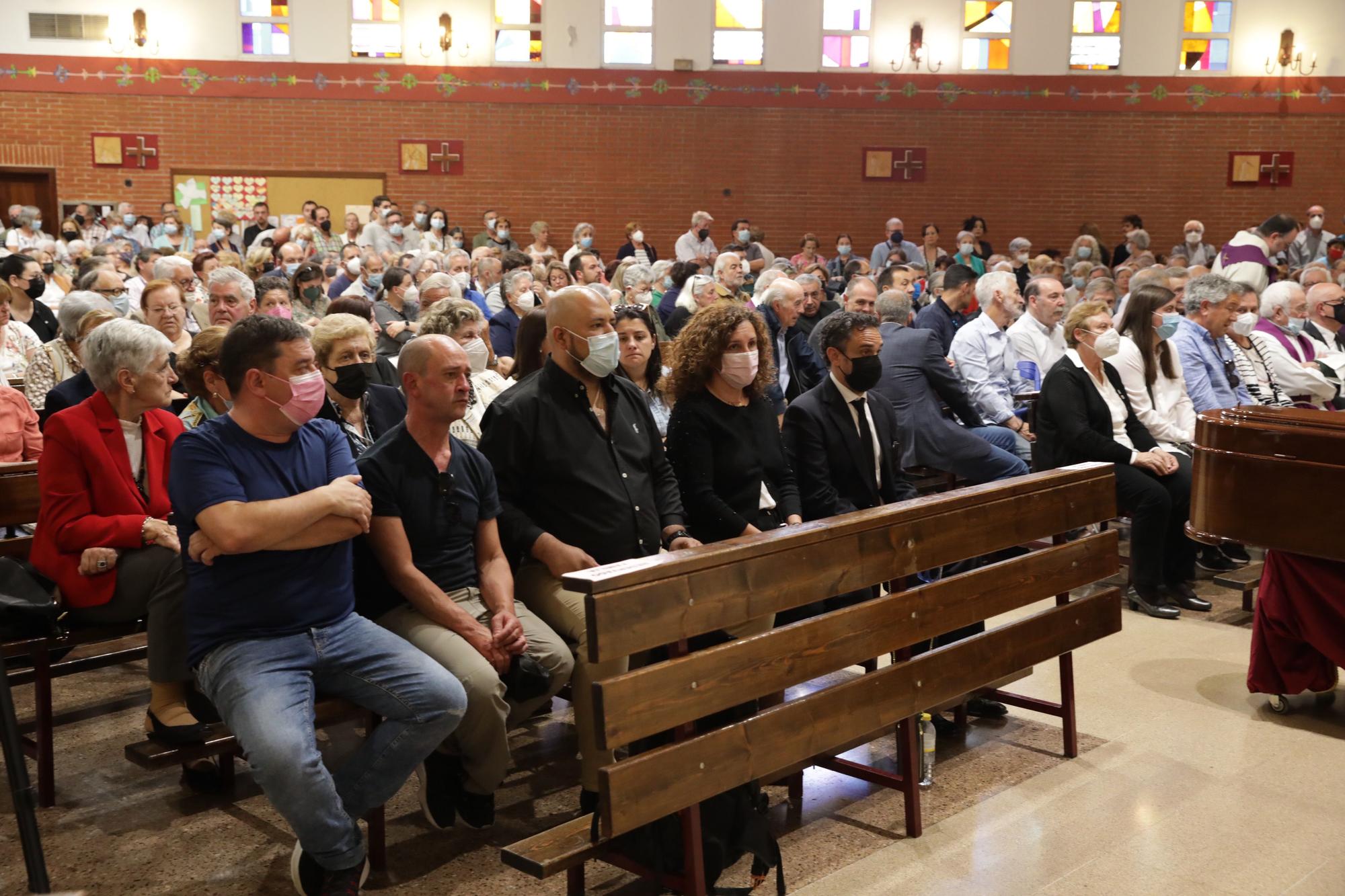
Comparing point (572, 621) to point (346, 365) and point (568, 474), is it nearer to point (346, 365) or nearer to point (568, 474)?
point (568, 474)

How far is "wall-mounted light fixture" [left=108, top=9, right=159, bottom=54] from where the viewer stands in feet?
55.4

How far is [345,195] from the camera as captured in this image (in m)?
17.9

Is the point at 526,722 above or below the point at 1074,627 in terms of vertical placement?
below

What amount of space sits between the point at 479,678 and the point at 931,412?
3861mm

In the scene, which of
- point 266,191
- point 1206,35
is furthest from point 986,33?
point 266,191

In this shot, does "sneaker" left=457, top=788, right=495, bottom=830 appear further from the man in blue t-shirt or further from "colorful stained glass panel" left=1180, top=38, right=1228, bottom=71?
"colorful stained glass panel" left=1180, top=38, right=1228, bottom=71

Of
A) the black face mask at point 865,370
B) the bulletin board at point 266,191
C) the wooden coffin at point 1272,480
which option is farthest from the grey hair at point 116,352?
the bulletin board at point 266,191

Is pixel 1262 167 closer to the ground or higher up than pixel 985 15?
closer to the ground

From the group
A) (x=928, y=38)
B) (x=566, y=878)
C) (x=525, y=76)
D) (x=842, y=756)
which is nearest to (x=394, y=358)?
(x=842, y=756)

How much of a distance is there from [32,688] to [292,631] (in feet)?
7.55

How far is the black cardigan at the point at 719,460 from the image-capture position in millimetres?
4332

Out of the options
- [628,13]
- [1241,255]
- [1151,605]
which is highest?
[628,13]

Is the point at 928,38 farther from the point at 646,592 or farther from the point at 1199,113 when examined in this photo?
the point at 646,592

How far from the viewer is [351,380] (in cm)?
421
